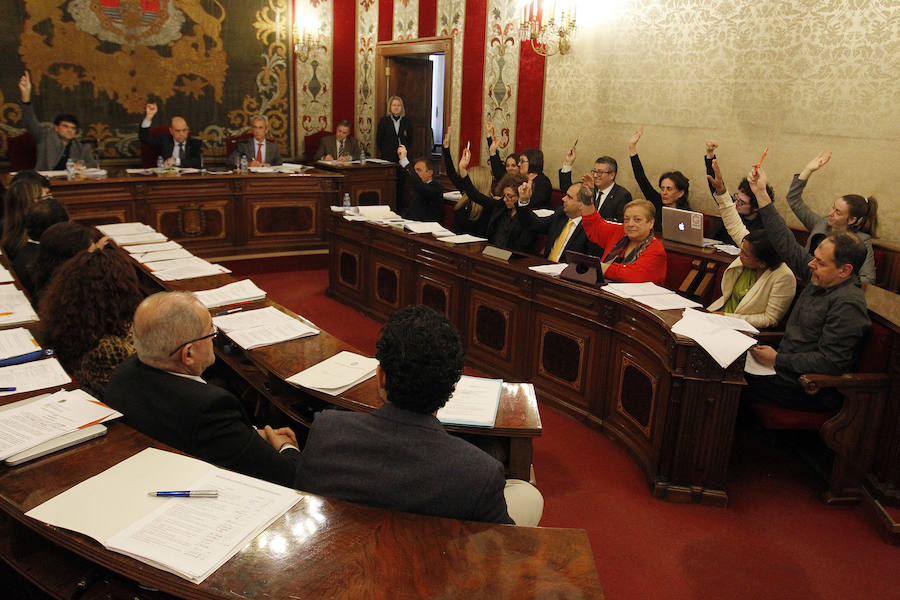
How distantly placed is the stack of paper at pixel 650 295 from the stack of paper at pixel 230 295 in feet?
5.91

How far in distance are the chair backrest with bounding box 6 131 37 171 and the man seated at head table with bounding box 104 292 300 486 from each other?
21.4 ft

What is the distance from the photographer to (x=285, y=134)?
958 cm

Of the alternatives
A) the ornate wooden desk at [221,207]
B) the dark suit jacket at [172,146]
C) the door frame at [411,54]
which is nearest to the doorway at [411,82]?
the door frame at [411,54]

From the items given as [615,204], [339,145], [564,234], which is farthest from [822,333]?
[339,145]

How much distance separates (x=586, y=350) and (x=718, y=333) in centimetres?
89

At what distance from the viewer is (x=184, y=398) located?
74.0 inches

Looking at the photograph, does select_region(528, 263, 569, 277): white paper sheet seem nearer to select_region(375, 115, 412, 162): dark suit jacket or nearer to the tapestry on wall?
select_region(375, 115, 412, 162): dark suit jacket

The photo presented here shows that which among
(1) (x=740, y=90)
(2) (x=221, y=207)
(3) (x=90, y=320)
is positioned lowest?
(2) (x=221, y=207)

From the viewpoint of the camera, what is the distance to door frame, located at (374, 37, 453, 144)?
26.7 feet

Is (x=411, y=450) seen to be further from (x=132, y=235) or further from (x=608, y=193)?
(x=608, y=193)

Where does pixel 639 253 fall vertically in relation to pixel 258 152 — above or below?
below

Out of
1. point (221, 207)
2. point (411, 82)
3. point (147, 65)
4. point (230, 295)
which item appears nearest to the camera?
point (230, 295)

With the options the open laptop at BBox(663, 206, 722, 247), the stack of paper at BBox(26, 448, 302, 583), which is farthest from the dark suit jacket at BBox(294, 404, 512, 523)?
the open laptop at BBox(663, 206, 722, 247)

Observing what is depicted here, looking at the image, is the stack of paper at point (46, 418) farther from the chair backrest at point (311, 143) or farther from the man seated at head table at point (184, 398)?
the chair backrest at point (311, 143)
